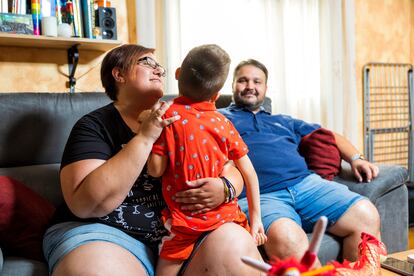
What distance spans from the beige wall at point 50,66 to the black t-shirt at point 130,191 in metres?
1.16

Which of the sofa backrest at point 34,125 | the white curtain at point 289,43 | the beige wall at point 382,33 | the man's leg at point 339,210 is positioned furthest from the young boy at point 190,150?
the beige wall at point 382,33

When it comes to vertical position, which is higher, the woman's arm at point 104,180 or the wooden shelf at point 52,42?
the wooden shelf at point 52,42

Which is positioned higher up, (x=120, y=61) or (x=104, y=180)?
(x=120, y=61)

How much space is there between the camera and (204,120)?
3.90 ft

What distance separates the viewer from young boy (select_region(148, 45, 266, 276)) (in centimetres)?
114

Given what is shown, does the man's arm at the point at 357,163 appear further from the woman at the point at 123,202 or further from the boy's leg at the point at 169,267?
the boy's leg at the point at 169,267

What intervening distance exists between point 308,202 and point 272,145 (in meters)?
0.32

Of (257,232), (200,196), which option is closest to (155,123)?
(200,196)

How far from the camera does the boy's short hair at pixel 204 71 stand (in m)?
1.13

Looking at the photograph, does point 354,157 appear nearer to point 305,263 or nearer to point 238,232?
point 238,232

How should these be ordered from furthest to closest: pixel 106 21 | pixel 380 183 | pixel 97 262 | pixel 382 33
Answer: pixel 382 33, pixel 106 21, pixel 380 183, pixel 97 262

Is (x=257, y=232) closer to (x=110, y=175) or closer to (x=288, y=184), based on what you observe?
(x=110, y=175)

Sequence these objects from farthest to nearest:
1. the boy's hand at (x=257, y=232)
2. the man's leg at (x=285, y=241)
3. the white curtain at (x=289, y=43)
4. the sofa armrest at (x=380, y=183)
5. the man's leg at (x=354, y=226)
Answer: the white curtain at (x=289, y=43) < the sofa armrest at (x=380, y=183) < the man's leg at (x=354, y=226) < the man's leg at (x=285, y=241) < the boy's hand at (x=257, y=232)

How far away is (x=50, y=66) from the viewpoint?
2.33 m
